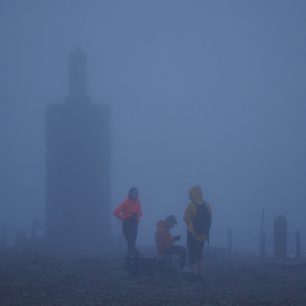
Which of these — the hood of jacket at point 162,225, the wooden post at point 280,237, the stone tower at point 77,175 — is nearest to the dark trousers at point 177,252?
the hood of jacket at point 162,225

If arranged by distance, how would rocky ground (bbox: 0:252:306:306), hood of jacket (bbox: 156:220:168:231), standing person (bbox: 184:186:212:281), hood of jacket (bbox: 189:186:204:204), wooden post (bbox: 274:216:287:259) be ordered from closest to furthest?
rocky ground (bbox: 0:252:306:306) → standing person (bbox: 184:186:212:281) → hood of jacket (bbox: 189:186:204:204) → hood of jacket (bbox: 156:220:168:231) → wooden post (bbox: 274:216:287:259)

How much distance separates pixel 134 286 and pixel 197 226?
2.43m

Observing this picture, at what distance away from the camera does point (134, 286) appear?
12648 mm

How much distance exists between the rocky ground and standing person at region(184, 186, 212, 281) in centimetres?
47

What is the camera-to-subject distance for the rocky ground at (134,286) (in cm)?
1077

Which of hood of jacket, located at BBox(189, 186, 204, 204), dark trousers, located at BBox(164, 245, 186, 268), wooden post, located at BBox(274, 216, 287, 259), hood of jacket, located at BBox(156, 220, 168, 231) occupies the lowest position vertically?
wooden post, located at BBox(274, 216, 287, 259)

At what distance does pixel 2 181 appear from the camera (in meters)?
101

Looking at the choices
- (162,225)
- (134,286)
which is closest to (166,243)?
(162,225)

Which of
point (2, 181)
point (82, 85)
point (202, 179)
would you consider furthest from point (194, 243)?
point (202, 179)

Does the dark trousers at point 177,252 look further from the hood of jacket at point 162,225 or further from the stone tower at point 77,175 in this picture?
the stone tower at point 77,175

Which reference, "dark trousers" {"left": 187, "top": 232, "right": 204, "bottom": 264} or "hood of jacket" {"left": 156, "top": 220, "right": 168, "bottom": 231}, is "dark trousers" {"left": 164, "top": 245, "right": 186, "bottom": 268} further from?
"dark trousers" {"left": 187, "top": 232, "right": 204, "bottom": 264}

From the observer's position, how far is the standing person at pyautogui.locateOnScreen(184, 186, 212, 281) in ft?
46.1

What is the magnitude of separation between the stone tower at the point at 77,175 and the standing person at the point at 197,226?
16.7 meters

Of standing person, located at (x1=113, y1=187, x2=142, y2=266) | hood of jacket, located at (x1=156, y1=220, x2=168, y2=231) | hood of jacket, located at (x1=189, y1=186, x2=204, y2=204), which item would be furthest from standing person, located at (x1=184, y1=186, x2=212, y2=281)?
standing person, located at (x1=113, y1=187, x2=142, y2=266)
